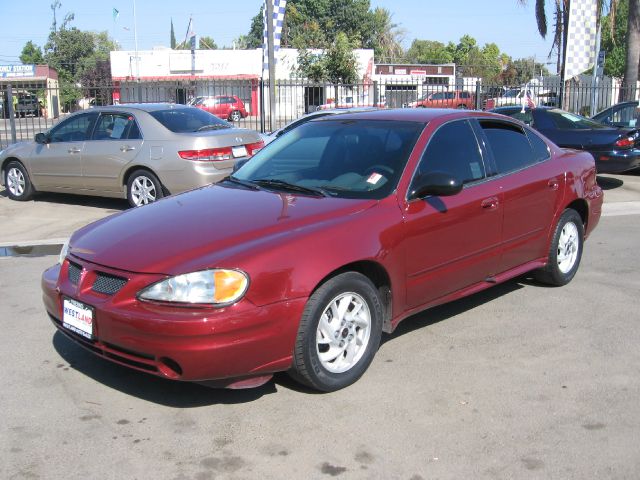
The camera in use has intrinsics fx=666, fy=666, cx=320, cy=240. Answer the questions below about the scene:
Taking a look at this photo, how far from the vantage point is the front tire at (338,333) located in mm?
3691

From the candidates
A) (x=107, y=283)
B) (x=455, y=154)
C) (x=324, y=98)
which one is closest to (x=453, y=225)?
(x=455, y=154)

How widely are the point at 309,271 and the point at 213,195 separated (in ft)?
4.37

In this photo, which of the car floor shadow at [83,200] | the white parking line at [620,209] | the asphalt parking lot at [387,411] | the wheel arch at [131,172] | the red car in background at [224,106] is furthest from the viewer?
the red car in background at [224,106]

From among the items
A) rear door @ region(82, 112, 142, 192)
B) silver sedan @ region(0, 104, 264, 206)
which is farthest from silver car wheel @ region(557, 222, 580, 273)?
rear door @ region(82, 112, 142, 192)

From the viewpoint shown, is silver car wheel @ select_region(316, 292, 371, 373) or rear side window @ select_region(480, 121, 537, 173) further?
rear side window @ select_region(480, 121, 537, 173)

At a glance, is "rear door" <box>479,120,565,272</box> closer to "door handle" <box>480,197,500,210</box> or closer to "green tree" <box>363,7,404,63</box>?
"door handle" <box>480,197,500,210</box>

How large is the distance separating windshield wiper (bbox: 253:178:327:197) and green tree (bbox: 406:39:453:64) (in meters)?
87.5

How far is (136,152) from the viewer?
9523 millimetres

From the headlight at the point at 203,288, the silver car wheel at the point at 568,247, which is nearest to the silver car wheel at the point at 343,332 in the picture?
the headlight at the point at 203,288

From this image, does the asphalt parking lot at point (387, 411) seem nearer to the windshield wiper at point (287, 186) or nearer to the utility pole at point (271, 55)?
the windshield wiper at point (287, 186)

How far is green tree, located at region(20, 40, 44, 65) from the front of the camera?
3772 inches

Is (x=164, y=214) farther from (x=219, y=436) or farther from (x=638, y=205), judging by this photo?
(x=638, y=205)

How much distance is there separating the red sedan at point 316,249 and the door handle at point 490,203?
0.02 metres

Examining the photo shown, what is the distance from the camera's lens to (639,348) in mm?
4621
